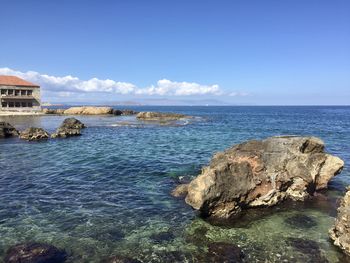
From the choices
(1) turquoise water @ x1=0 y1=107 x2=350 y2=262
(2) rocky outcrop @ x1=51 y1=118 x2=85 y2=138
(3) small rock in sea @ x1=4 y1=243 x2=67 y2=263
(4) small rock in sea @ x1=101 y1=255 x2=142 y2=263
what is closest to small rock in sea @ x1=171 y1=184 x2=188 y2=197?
(1) turquoise water @ x1=0 y1=107 x2=350 y2=262

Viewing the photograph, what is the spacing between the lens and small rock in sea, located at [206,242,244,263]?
13.7 m

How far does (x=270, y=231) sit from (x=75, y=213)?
11.0m

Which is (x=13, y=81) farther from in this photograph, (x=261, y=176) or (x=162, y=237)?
(x=162, y=237)

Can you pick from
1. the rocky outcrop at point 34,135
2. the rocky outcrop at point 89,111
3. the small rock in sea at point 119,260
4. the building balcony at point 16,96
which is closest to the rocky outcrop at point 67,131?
the rocky outcrop at point 34,135

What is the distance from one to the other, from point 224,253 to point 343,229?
5.62 metres

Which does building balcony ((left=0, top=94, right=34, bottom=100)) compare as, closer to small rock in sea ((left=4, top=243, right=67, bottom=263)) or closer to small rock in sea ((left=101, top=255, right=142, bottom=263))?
small rock in sea ((left=4, top=243, right=67, bottom=263))

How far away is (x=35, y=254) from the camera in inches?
545

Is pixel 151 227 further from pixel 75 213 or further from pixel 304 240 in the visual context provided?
pixel 304 240

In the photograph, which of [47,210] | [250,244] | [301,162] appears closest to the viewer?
[250,244]

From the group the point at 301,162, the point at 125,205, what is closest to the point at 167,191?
the point at 125,205

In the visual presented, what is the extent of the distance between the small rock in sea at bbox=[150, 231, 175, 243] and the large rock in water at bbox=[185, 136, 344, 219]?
2280 mm

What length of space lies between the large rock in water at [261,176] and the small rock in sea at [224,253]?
2.93 metres

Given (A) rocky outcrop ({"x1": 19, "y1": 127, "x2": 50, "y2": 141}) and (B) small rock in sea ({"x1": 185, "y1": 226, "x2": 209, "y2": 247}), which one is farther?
(A) rocky outcrop ({"x1": 19, "y1": 127, "x2": 50, "y2": 141})

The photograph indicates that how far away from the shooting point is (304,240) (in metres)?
15.5
